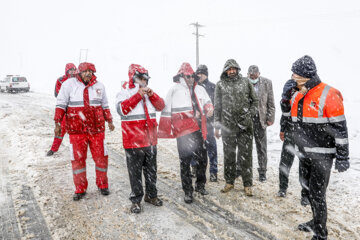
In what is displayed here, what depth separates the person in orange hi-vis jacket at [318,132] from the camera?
9.56 ft

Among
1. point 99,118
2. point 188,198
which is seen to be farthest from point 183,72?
point 188,198

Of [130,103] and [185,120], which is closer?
[130,103]

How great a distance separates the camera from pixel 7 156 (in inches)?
248

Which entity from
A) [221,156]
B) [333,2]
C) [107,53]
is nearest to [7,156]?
[221,156]

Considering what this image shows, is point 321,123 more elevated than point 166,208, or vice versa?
point 321,123

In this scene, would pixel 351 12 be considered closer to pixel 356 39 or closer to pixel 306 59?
pixel 356 39

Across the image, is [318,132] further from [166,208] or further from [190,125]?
[166,208]

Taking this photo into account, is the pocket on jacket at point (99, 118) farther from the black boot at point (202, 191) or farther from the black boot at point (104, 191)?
the black boot at point (202, 191)

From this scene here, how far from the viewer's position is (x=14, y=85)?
79.4ft

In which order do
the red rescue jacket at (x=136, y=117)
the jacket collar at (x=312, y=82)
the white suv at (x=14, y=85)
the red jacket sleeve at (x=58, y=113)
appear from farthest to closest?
the white suv at (x=14, y=85), the red jacket sleeve at (x=58, y=113), the red rescue jacket at (x=136, y=117), the jacket collar at (x=312, y=82)

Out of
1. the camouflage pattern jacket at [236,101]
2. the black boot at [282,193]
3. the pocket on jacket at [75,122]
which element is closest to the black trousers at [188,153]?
the camouflage pattern jacket at [236,101]

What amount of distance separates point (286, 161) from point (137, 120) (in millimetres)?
2698

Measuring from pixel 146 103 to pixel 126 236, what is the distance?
184 centimetres

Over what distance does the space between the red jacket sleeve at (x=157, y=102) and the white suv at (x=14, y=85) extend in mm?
25136
